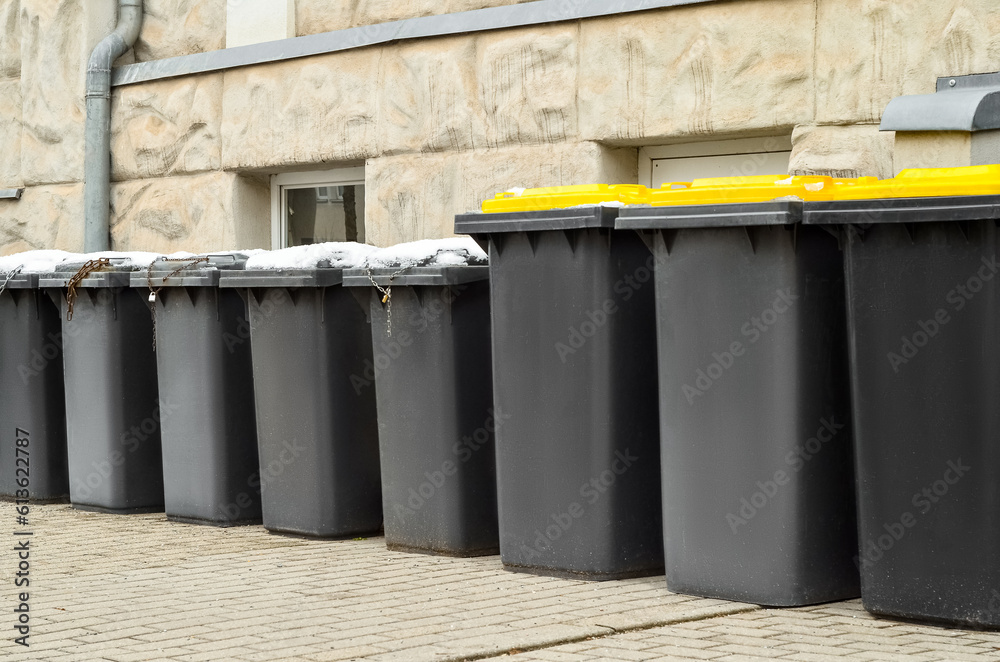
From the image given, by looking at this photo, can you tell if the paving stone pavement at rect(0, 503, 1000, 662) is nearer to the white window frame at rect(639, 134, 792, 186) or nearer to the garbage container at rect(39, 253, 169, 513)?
the garbage container at rect(39, 253, 169, 513)

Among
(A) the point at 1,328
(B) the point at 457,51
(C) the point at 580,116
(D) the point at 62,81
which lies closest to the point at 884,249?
(C) the point at 580,116

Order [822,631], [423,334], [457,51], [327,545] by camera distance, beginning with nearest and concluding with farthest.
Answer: [822,631] → [423,334] → [327,545] → [457,51]

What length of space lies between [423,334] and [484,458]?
559 millimetres

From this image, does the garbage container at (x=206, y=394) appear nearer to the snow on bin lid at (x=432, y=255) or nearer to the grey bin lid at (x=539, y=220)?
the snow on bin lid at (x=432, y=255)

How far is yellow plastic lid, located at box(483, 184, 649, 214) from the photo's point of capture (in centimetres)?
501

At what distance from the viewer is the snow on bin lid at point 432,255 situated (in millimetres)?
5543

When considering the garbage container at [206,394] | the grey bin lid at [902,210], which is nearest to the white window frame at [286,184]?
the garbage container at [206,394]

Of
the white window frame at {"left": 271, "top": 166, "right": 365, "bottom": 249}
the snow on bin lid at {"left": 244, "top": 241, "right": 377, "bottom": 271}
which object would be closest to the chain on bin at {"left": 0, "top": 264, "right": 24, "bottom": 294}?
the snow on bin lid at {"left": 244, "top": 241, "right": 377, "bottom": 271}

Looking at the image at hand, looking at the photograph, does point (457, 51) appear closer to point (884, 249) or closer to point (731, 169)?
point (731, 169)

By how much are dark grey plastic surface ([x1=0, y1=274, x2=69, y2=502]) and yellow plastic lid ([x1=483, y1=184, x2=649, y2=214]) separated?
3.11m

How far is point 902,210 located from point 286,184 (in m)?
6.37

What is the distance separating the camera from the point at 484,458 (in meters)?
5.55

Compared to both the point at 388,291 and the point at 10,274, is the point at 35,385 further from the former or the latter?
the point at 388,291

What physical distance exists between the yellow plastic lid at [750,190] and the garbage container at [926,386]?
0.58ft
